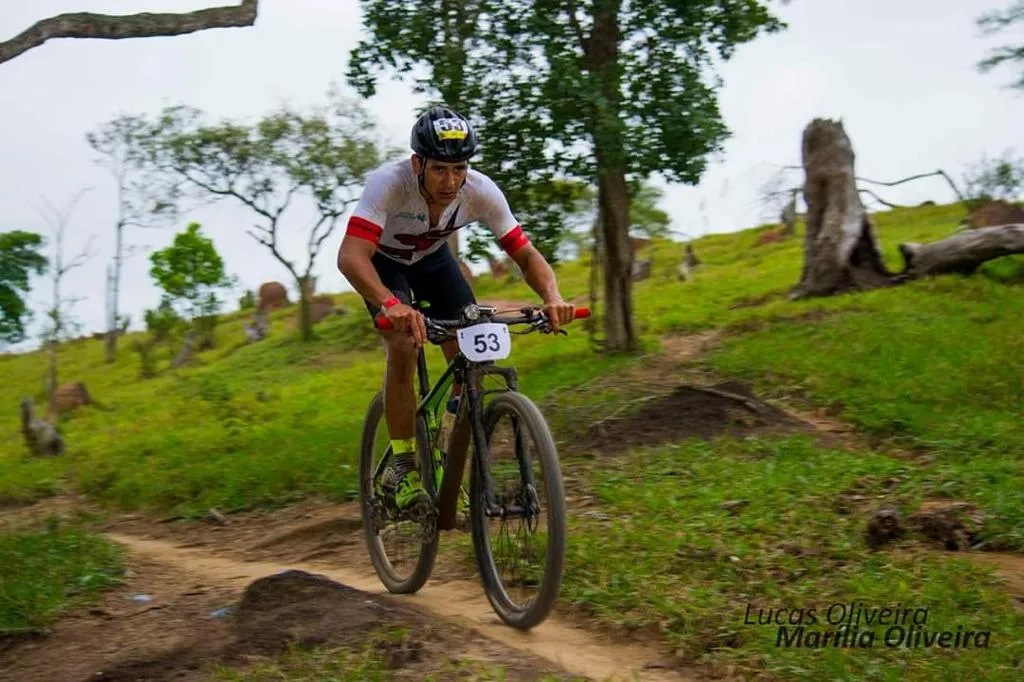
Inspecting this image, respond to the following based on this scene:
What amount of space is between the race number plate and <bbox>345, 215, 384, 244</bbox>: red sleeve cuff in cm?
69

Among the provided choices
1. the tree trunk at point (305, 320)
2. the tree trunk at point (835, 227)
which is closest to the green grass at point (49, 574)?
the tree trunk at point (835, 227)

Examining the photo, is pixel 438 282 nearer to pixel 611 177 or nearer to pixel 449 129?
pixel 449 129

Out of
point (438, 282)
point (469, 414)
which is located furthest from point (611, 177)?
point (469, 414)

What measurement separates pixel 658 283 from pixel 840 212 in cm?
954

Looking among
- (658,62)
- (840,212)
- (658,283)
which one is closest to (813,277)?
(840,212)

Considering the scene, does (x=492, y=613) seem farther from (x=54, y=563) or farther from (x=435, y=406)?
(x=54, y=563)

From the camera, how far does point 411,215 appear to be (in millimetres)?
5480

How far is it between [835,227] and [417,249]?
1166 cm

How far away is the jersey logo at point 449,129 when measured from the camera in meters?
5.05

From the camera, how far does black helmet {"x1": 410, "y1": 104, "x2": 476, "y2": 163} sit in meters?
5.06

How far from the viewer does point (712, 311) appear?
57.5ft

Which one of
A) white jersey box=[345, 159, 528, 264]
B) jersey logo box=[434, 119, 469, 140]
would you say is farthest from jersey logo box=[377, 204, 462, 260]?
jersey logo box=[434, 119, 469, 140]

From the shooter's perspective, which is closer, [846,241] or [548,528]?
[548,528]

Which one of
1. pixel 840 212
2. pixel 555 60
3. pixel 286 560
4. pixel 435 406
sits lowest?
pixel 286 560
